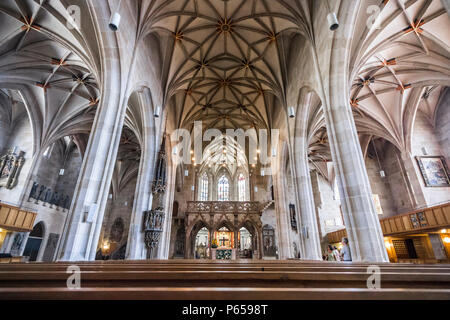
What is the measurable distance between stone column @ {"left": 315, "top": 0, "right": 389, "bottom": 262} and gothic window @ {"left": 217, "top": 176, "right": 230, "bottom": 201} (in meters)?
21.0

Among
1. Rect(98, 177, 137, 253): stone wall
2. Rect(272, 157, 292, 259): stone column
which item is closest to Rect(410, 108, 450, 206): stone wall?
Rect(272, 157, 292, 259): stone column

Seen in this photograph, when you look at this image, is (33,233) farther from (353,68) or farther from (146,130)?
(353,68)

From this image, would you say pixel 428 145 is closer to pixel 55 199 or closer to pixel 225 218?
pixel 225 218

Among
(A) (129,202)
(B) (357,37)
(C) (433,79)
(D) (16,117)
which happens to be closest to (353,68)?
(B) (357,37)

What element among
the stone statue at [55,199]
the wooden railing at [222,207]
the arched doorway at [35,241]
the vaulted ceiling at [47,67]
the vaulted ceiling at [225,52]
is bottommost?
the arched doorway at [35,241]

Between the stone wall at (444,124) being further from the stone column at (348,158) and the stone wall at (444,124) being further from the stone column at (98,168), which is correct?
the stone column at (98,168)

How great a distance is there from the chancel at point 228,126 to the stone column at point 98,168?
0.12ft

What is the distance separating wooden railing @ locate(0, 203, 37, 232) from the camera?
34.3ft

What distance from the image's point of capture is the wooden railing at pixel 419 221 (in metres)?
9.77

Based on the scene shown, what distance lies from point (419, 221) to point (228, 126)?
594 inches

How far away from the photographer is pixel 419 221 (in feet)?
36.0

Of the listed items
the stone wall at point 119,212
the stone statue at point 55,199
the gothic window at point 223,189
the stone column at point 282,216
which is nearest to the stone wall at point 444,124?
the stone column at point 282,216

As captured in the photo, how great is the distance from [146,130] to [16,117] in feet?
34.4
